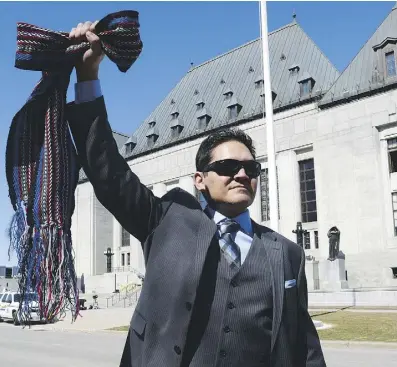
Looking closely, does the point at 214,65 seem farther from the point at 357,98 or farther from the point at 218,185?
the point at 218,185

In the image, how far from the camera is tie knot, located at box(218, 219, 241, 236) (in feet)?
8.18

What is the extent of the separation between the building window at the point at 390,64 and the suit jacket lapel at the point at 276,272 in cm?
4315

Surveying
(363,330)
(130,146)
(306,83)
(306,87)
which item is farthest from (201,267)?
(130,146)

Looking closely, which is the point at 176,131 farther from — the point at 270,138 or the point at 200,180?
the point at 200,180

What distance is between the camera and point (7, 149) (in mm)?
2238

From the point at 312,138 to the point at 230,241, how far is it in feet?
147

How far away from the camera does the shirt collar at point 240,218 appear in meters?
2.52

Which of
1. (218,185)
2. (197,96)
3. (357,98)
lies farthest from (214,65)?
(218,185)

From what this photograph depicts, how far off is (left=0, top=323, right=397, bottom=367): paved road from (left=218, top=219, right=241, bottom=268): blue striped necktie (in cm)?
830

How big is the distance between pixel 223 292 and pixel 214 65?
6559 cm

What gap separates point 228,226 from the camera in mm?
2502

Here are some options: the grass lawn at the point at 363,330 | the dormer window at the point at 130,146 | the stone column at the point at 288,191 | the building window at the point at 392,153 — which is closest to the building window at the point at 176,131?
the dormer window at the point at 130,146

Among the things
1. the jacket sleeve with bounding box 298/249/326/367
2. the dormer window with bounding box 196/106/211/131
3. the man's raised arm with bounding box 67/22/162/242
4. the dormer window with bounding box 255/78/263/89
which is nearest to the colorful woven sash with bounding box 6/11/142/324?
the man's raised arm with bounding box 67/22/162/242

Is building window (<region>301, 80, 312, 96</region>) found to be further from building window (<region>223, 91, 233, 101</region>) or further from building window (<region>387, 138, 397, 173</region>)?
building window (<region>223, 91, 233, 101</region>)
